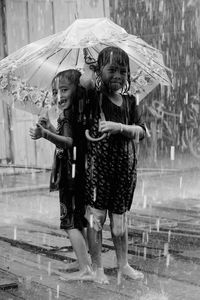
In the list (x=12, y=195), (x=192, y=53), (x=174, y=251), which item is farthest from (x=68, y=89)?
(x=192, y=53)

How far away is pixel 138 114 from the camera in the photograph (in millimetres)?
4578

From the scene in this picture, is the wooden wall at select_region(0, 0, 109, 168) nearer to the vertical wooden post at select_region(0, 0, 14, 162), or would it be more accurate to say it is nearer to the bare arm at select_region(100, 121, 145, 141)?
the vertical wooden post at select_region(0, 0, 14, 162)

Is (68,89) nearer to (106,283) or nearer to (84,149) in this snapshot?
(84,149)

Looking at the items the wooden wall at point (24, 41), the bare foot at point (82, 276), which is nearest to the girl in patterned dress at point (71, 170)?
the bare foot at point (82, 276)

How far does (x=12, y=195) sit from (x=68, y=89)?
4.78 m

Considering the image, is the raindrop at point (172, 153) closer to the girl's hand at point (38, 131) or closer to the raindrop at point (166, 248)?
the raindrop at point (166, 248)

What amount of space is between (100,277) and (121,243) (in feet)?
0.99

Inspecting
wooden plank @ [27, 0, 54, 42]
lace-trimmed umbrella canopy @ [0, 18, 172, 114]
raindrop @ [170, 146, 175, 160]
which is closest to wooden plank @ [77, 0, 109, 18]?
wooden plank @ [27, 0, 54, 42]

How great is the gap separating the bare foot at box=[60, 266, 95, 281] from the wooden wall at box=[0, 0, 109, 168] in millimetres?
7369

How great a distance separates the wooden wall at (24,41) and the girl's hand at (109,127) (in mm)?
7537

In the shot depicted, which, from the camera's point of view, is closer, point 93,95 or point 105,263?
point 93,95

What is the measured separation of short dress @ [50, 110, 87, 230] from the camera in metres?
4.50

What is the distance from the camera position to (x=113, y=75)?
4.39 m

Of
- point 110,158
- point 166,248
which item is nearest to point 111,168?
point 110,158
